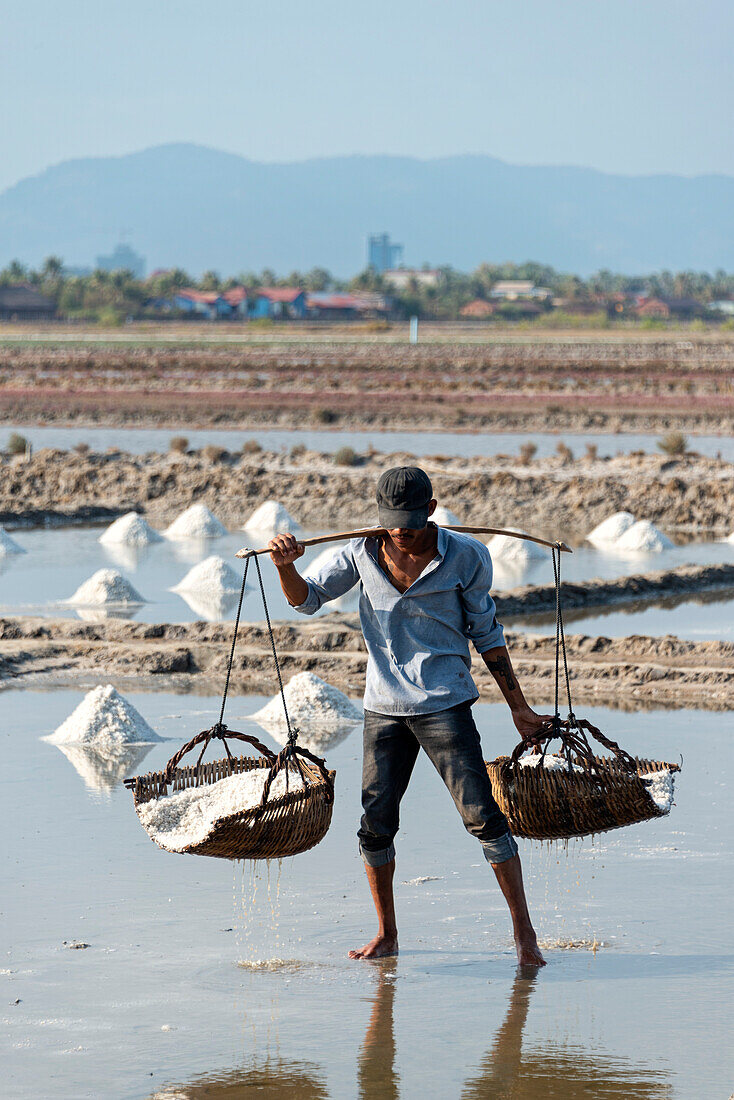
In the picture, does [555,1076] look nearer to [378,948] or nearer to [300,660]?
[378,948]

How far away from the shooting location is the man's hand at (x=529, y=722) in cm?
376

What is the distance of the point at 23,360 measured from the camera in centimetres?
4838

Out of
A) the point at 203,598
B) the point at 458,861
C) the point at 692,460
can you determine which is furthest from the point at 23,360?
the point at 458,861

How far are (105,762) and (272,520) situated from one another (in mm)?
8511

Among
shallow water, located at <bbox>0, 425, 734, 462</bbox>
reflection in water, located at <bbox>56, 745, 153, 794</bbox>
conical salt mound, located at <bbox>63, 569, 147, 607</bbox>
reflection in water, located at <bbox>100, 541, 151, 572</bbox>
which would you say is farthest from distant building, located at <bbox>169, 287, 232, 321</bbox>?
reflection in water, located at <bbox>56, 745, 153, 794</bbox>

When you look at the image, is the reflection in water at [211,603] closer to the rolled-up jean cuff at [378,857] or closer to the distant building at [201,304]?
the rolled-up jean cuff at [378,857]

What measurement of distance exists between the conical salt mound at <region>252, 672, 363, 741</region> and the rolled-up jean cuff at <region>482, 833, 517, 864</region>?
3.01 m

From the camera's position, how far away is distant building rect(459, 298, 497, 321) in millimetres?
94387

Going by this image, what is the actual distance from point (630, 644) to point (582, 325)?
244 feet

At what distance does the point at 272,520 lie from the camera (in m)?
14.5

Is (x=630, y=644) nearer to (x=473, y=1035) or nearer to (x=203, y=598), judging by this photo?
(x=203, y=598)

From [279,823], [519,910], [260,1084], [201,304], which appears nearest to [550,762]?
[519,910]

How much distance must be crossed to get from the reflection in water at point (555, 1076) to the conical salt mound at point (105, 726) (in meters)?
3.16

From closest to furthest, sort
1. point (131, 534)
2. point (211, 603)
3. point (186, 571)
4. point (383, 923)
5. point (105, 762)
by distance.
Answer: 1. point (383, 923)
2. point (105, 762)
3. point (211, 603)
4. point (186, 571)
5. point (131, 534)
